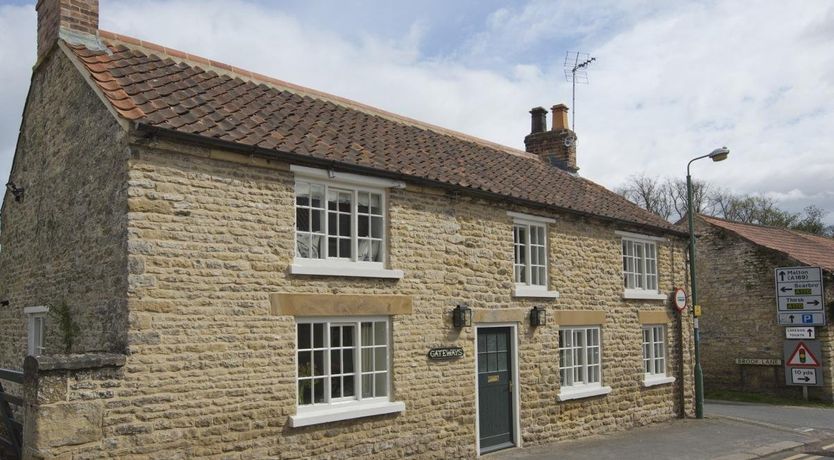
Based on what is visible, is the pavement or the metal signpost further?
the metal signpost

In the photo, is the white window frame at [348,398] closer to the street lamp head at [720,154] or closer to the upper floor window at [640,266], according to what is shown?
the upper floor window at [640,266]

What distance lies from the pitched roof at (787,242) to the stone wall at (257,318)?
41.2 feet

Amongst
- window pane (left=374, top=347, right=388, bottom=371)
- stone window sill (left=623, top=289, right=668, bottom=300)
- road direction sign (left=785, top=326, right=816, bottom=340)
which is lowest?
road direction sign (left=785, top=326, right=816, bottom=340)

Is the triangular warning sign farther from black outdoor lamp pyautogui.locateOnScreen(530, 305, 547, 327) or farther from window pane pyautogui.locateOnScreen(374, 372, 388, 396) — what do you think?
window pane pyautogui.locateOnScreen(374, 372, 388, 396)

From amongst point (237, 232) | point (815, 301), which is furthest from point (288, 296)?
point (815, 301)

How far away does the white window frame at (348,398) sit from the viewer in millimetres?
9602

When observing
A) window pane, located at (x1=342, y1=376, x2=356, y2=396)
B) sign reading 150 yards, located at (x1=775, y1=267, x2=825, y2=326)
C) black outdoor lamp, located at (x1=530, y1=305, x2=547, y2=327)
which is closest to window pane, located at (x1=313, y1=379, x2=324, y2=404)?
window pane, located at (x1=342, y1=376, x2=356, y2=396)

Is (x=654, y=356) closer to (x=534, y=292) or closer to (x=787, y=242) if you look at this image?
(x=534, y=292)

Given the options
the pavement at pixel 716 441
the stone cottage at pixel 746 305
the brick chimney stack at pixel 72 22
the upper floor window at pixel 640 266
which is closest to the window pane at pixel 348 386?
the pavement at pixel 716 441

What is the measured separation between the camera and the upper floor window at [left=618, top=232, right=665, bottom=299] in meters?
16.4

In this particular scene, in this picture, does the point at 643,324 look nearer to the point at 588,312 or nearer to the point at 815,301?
the point at 588,312

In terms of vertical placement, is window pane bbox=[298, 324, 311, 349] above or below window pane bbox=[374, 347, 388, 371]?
above

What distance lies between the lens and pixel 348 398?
405 inches

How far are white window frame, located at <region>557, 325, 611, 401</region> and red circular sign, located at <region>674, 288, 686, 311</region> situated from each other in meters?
3.35
